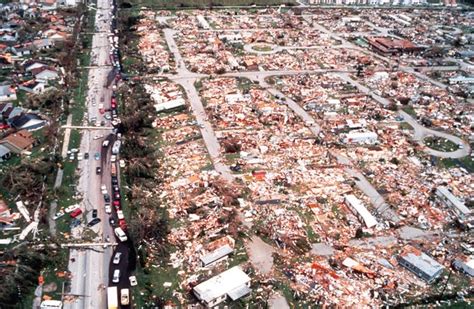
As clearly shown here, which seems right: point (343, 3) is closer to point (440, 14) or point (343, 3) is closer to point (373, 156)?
point (440, 14)

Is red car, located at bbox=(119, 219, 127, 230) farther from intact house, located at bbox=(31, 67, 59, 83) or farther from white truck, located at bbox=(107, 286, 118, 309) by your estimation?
intact house, located at bbox=(31, 67, 59, 83)

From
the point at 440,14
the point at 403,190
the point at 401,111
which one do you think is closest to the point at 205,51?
the point at 401,111

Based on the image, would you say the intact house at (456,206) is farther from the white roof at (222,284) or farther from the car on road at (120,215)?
the car on road at (120,215)

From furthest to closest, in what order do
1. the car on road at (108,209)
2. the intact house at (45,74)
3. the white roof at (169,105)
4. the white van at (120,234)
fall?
the intact house at (45,74), the white roof at (169,105), the car on road at (108,209), the white van at (120,234)

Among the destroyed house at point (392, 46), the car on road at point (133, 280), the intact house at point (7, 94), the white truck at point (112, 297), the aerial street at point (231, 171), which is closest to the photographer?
the white truck at point (112, 297)

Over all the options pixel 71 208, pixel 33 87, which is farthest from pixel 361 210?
pixel 33 87

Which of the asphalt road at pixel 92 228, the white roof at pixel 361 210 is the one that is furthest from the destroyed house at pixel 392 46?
the asphalt road at pixel 92 228
